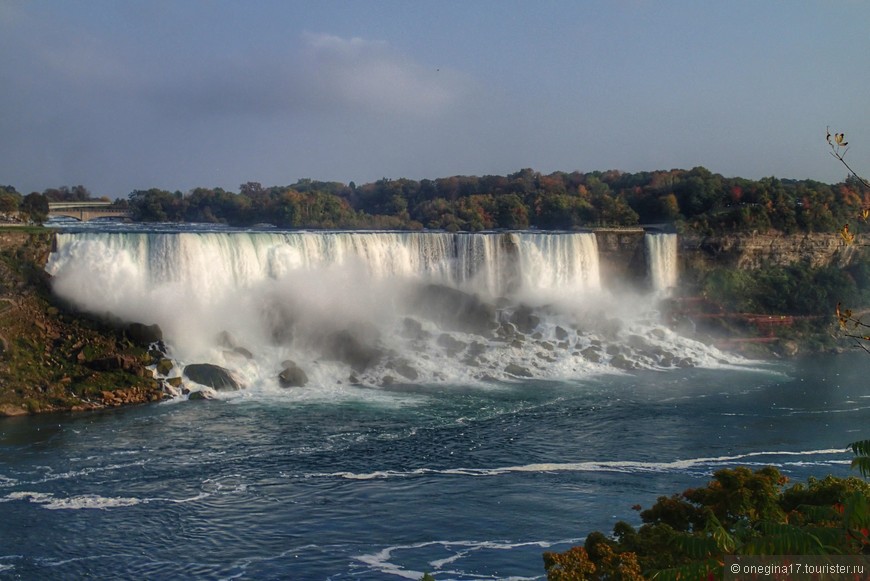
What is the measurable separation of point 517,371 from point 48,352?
13.8m

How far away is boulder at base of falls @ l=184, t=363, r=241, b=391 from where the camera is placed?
24.0m

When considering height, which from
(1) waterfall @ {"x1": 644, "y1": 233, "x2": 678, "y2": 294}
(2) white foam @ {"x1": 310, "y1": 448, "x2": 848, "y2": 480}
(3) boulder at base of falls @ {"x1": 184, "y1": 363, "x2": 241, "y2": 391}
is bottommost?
(2) white foam @ {"x1": 310, "y1": 448, "x2": 848, "y2": 480}

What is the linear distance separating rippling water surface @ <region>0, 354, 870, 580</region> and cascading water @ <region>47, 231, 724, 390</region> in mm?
2629

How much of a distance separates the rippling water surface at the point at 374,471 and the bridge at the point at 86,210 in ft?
109

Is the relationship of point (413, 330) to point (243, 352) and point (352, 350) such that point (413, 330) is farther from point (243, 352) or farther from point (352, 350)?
point (243, 352)

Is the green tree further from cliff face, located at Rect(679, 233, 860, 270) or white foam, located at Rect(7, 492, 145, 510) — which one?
cliff face, located at Rect(679, 233, 860, 270)

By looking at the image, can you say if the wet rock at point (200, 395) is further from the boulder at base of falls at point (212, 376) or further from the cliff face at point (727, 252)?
the cliff face at point (727, 252)

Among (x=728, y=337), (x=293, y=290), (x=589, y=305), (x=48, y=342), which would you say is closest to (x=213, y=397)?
(x=48, y=342)

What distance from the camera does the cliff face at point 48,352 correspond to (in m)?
22.3

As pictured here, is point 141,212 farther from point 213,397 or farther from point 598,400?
point 598,400

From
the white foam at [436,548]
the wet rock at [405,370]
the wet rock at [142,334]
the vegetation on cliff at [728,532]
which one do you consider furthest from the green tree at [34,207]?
the vegetation on cliff at [728,532]

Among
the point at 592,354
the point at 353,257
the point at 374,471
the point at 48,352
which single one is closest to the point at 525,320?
the point at 592,354

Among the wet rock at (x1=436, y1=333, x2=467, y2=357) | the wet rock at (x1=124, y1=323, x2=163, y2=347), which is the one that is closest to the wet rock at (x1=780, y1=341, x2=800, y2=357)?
the wet rock at (x1=436, y1=333, x2=467, y2=357)

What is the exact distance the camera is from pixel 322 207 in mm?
58188
